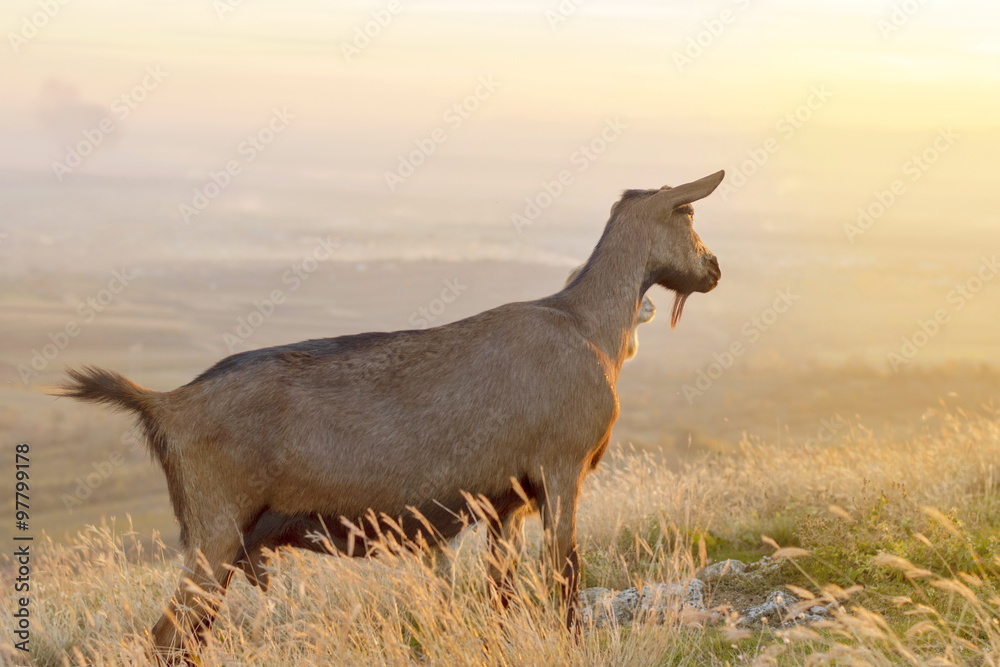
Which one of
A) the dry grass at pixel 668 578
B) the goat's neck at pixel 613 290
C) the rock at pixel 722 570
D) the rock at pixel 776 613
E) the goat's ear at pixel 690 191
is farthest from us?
the rock at pixel 722 570

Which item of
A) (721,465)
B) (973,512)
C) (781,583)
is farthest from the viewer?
(721,465)

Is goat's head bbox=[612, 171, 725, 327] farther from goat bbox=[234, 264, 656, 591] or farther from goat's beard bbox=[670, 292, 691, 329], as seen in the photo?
goat bbox=[234, 264, 656, 591]

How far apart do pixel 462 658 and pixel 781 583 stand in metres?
3.74

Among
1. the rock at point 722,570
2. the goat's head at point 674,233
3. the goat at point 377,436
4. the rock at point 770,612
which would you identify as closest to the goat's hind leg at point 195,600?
the goat at point 377,436

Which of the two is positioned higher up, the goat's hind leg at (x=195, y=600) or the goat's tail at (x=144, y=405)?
the goat's tail at (x=144, y=405)

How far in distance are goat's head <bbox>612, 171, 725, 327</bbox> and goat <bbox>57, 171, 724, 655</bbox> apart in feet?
3.10

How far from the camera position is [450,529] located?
608 centimetres

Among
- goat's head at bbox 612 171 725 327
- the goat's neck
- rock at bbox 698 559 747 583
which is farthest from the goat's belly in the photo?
rock at bbox 698 559 747 583

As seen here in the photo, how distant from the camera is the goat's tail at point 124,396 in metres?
5.91

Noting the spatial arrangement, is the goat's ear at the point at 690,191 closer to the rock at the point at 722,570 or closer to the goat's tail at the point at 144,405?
the rock at the point at 722,570

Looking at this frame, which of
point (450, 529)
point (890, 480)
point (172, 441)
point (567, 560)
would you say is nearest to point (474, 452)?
point (450, 529)

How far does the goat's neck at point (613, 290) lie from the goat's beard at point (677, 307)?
0.50 metres

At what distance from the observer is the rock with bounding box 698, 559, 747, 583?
817cm

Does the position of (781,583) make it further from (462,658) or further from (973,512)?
(462,658)
